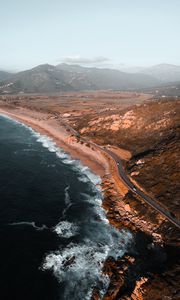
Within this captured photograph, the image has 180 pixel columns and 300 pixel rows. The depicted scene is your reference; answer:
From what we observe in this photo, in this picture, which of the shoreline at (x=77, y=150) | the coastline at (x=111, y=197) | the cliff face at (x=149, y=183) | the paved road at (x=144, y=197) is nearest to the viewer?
the cliff face at (x=149, y=183)

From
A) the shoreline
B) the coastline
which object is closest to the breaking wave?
the coastline

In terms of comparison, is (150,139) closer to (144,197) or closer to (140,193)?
(140,193)

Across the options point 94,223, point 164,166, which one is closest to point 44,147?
point 164,166

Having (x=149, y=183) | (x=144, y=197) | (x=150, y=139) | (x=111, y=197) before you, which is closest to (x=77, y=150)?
(x=150, y=139)

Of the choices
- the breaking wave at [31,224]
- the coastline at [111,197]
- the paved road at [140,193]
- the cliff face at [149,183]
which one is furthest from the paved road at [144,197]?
the breaking wave at [31,224]

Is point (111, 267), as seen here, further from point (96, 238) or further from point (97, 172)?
point (97, 172)

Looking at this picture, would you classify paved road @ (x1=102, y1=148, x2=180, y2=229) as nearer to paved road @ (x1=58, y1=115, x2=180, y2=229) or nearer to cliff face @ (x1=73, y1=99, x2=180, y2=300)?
paved road @ (x1=58, y1=115, x2=180, y2=229)

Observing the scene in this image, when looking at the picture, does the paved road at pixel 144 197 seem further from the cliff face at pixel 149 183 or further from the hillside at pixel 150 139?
the hillside at pixel 150 139

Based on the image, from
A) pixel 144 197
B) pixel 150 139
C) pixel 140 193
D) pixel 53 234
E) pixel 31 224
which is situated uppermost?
pixel 150 139
